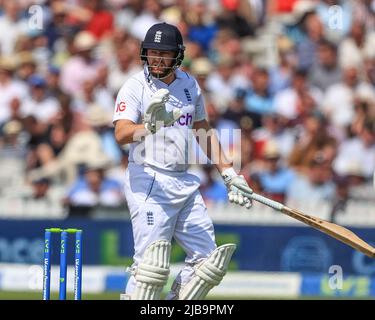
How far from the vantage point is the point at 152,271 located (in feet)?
21.0

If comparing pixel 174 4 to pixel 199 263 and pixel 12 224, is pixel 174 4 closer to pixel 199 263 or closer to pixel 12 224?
pixel 12 224

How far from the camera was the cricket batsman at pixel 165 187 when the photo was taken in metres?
6.48

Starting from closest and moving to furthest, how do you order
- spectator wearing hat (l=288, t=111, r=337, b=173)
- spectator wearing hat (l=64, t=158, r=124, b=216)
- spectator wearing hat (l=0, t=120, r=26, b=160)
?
1. spectator wearing hat (l=64, t=158, r=124, b=216)
2. spectator wearing hat (l=288, t=111, r=337, b=173)
3. spectator wearing hat (l=0, t=120, r=26, b=160)

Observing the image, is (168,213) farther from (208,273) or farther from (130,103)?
(130,103)

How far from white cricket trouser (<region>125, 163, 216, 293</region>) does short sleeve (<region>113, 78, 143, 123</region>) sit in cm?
35

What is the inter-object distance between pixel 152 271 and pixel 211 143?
1.02m

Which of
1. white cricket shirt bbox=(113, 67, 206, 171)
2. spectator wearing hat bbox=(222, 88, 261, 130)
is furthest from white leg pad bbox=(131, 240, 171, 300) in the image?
spectator wearing hat bbox=(222, 88, 261, 130)

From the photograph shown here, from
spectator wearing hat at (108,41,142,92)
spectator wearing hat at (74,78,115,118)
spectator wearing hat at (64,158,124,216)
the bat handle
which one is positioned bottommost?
spectator wearing hat at (64,158,124,216)

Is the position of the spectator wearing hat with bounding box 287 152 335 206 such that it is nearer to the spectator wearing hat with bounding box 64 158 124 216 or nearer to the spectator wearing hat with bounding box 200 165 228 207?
the spectator wearing hat with bounding box 200 165 228 207

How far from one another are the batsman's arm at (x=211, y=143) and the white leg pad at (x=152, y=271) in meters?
0.73

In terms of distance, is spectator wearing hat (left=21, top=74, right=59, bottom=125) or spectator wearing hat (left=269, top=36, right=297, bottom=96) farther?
spectator wearing hat (left=269, top=36, right=297, bottom=96)

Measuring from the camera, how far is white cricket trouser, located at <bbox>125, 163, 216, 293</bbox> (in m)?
6.57

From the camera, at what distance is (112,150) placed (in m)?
11.8

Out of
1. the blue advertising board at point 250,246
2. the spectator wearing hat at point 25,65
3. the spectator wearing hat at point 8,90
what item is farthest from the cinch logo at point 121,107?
the spectator wearing hat at point 25,65
